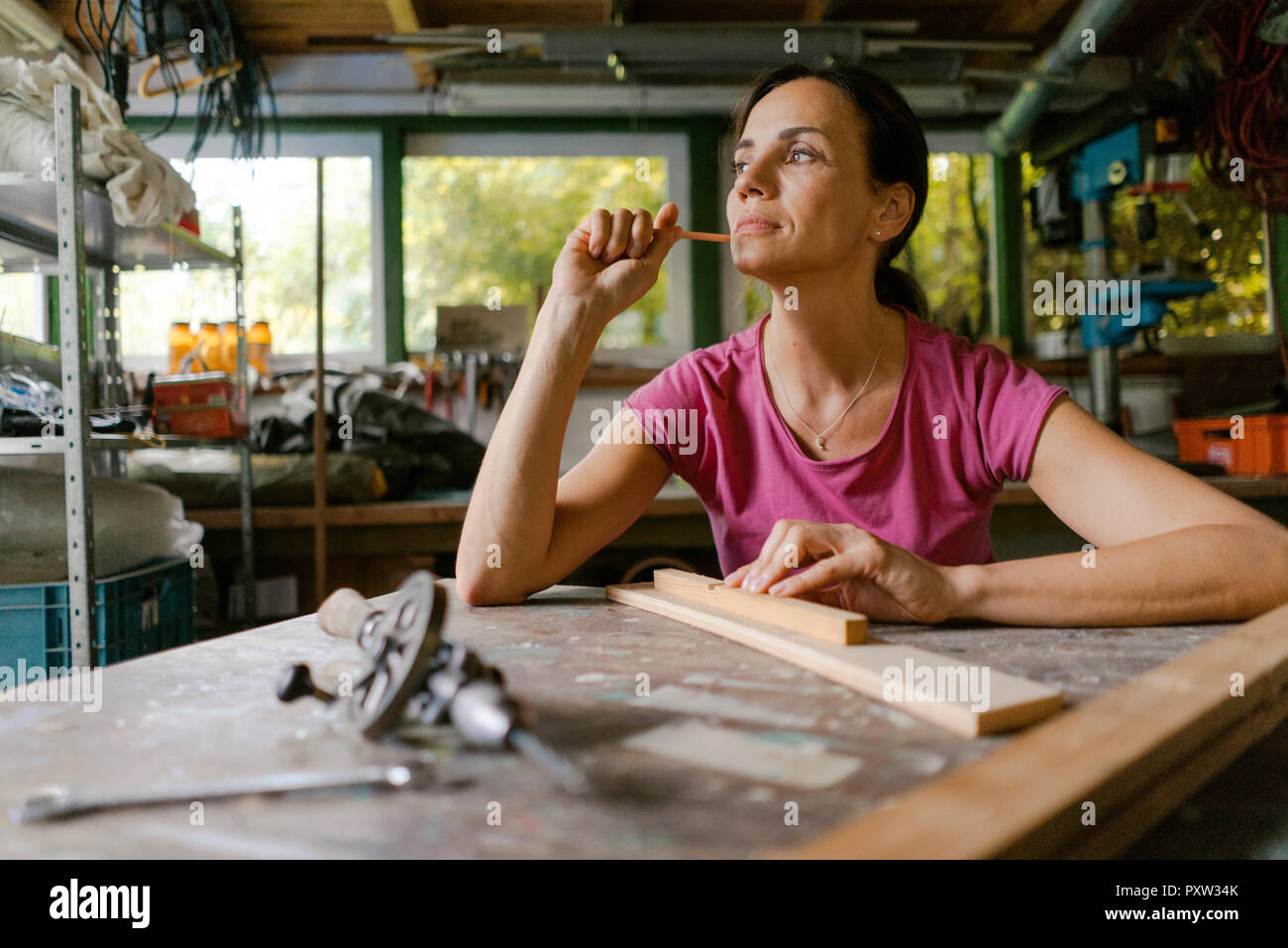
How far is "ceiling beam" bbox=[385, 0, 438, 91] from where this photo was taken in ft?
10.7

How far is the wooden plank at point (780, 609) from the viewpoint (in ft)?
2.72

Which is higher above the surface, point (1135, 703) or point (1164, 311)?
point (1164, 311)

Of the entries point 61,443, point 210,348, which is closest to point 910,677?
point 61,443

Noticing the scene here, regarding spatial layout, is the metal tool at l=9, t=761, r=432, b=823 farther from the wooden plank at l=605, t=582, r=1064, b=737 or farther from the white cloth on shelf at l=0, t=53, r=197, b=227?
the white cloth on shelf at l=0, t=53, r=197, b=227

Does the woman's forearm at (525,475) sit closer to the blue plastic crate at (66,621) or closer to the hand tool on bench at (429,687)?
the hand tool on bench at (429,687)

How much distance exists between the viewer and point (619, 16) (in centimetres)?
350

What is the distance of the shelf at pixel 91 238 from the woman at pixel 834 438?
1479mm

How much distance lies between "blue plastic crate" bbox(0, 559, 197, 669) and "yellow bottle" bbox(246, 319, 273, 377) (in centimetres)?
156

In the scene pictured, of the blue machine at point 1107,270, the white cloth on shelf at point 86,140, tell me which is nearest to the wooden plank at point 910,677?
the white cloth on shelf at point 86,140

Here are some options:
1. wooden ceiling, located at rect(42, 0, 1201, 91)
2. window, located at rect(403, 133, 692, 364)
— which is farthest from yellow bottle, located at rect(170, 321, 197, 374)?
wooden ceiling, located at rect(42, 0, 1201, 91)
